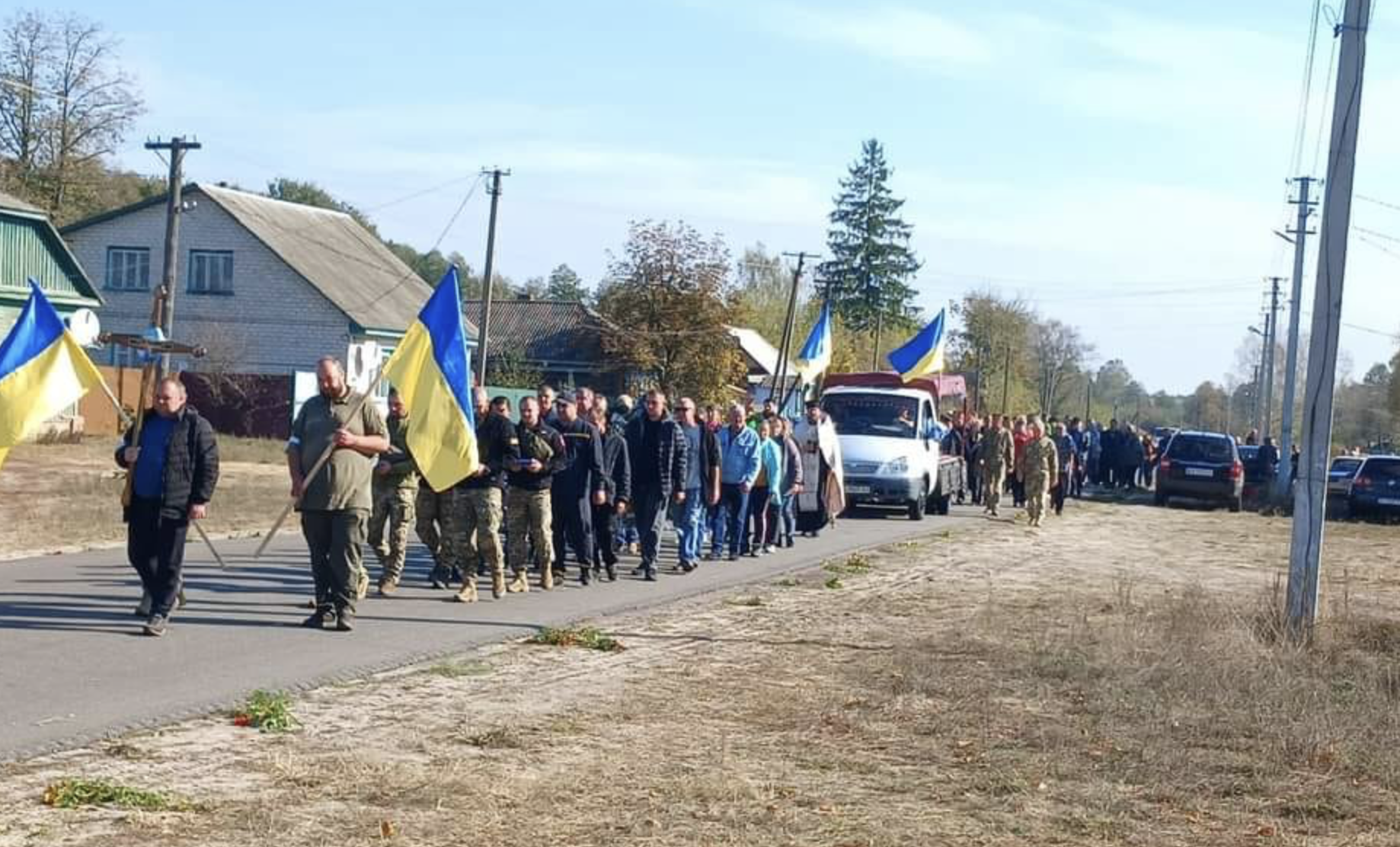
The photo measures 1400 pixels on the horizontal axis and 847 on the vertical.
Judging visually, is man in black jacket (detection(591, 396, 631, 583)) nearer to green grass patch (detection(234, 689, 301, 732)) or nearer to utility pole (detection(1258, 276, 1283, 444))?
green grass patch (detection(234, 689, 301, 732))

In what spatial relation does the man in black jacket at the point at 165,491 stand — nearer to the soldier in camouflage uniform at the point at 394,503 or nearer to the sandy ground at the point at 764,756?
the sandy ground at the point at 764,756

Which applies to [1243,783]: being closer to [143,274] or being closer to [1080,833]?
[1080,833]

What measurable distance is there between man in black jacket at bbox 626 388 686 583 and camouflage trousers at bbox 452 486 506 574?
2.50 meters

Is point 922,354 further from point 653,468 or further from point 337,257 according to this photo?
point 337,257

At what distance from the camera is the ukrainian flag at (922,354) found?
35.9 meters

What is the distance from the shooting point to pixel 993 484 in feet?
101

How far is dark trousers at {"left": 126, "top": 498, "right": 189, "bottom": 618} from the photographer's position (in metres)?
11.8

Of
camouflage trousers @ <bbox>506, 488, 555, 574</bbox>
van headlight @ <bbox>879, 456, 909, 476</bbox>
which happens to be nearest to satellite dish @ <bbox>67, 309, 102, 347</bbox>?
camouflage trousers @ <bbox>506, 488, 555, 574</bbox>

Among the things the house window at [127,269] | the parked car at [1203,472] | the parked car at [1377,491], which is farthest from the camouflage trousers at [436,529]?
the house window at [127,269]

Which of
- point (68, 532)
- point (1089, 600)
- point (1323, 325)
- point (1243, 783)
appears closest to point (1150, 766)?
point (1243, 783)

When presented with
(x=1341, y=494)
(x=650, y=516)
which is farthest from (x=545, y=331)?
(x=650, y=516)

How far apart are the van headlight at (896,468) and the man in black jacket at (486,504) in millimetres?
13893

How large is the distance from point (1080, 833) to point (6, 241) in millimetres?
40562

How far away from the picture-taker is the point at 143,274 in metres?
55.9
